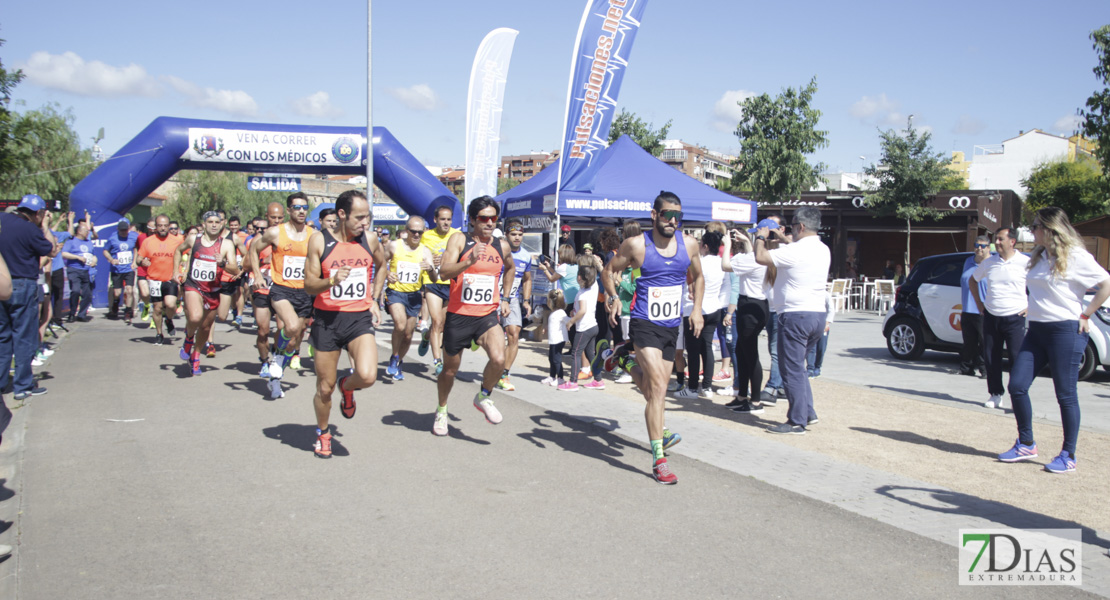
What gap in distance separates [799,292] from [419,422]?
3669 mm

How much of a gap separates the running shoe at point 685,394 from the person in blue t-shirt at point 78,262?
42.2 feet

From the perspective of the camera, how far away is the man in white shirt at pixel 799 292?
22.2 feet

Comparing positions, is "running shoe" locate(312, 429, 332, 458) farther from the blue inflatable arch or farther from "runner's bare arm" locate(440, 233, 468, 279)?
the blue inflatable arch

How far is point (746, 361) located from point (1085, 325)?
9.95 feet

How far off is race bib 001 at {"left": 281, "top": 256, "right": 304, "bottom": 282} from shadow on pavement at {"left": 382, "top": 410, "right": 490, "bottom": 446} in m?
1.88

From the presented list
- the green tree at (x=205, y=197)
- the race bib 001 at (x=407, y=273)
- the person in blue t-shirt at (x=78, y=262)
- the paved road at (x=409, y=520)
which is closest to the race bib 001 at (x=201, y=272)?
the race bib 001 at (x=407, y=273)

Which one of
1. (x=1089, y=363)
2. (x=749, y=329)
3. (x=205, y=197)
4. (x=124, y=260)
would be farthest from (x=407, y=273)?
(x=205, y=197)

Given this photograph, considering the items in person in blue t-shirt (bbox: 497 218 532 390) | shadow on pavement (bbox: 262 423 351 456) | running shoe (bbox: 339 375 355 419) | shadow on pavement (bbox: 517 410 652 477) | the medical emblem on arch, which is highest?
the medical emblem on arch

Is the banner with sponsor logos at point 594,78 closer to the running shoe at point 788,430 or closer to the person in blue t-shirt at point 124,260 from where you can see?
the running shoe at point 788,430

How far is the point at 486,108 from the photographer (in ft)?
62.6

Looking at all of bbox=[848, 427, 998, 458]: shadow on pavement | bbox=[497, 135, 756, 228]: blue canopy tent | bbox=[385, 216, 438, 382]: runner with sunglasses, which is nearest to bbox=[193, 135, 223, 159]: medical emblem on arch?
bbox=[497, 135, 756, 228]: blue canopy tent

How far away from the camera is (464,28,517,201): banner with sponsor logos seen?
18.8 meters

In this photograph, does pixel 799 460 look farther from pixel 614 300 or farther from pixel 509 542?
pixel 509 542

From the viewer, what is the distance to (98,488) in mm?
4988
